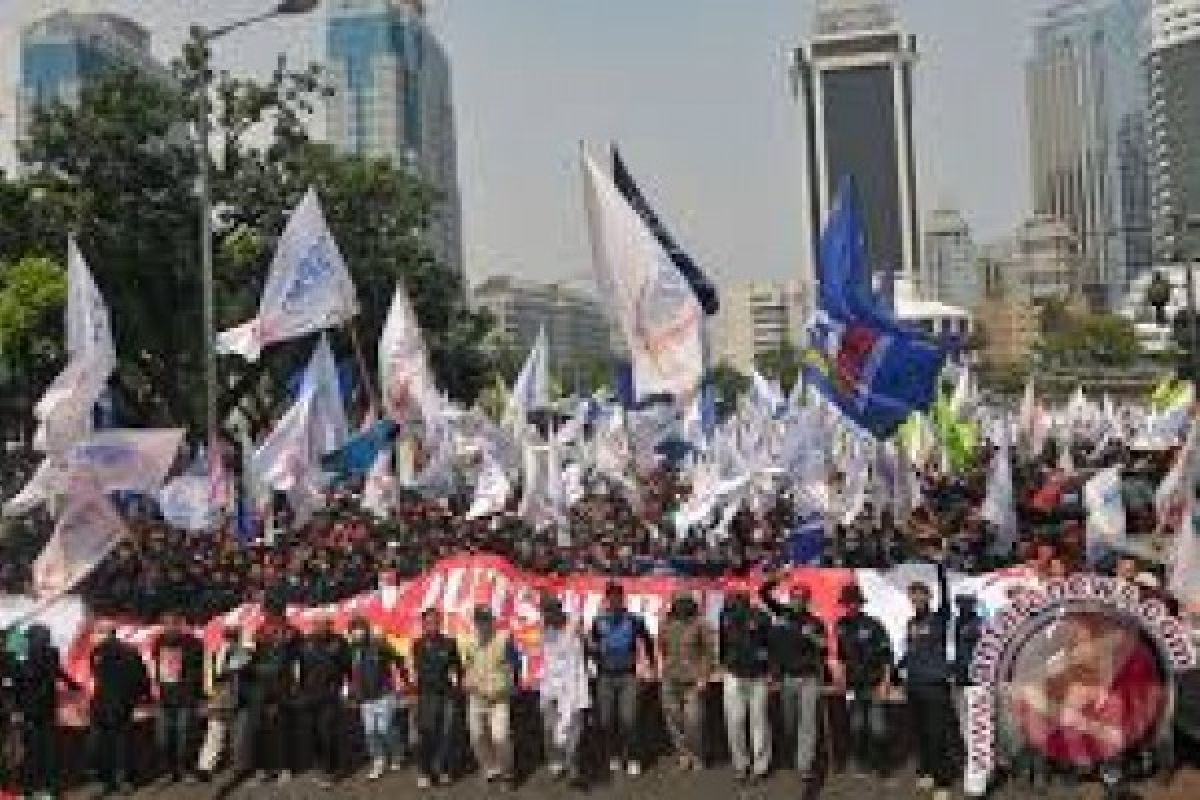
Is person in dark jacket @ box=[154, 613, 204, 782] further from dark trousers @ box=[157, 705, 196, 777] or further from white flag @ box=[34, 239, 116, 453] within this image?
white flag @ box=[34, 239, 116, 453]

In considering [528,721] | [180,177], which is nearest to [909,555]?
[528,721]

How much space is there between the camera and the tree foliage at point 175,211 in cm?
4112

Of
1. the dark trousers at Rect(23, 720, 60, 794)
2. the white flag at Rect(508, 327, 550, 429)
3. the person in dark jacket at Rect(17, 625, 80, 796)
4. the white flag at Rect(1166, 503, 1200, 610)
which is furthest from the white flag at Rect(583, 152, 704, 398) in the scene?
the white flag at Rect(508, 327, 550, 429)

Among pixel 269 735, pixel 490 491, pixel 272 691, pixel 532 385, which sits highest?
pixel 532 385

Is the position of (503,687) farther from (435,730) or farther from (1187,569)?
(1187,569)

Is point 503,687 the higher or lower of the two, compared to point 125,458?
lower

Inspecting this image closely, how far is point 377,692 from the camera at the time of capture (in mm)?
15438

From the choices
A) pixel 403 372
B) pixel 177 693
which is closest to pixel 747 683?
pixel 177 693

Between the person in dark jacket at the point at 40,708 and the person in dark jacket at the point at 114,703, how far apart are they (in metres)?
0.30

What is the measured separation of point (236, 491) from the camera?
78.9 feet

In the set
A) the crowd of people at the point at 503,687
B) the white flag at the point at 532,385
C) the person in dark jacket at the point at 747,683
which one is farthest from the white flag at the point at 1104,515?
the white flag at the point at 532,385

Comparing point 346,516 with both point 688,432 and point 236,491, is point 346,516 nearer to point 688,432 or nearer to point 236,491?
point 236,491

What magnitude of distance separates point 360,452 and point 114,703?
9.19 m

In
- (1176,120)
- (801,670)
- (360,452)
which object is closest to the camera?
(801,670)
